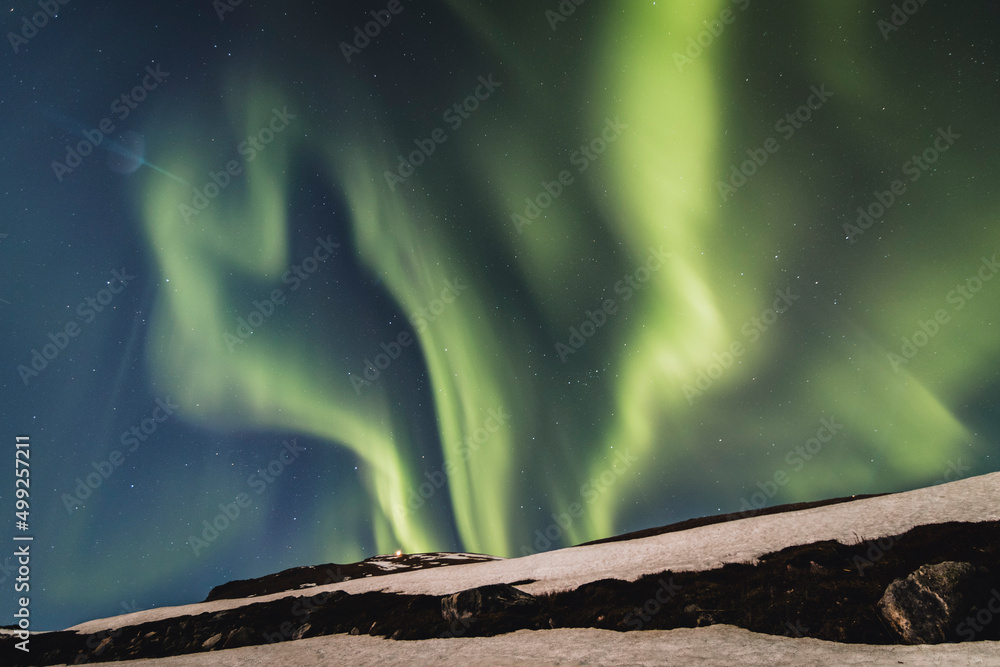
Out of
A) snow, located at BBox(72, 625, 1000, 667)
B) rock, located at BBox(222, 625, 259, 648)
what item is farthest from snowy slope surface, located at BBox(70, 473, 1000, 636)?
rock, located at BBox(222, 625, 259, 648)

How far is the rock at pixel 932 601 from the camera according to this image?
30.6 feet

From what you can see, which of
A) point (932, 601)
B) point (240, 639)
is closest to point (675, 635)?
point (932, 601)

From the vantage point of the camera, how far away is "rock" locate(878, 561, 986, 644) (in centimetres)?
932

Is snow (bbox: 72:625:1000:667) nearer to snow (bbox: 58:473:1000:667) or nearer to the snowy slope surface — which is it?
snow (bbox: 58:473:1000:667)

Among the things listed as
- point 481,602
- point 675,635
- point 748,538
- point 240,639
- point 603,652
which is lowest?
point 748,538

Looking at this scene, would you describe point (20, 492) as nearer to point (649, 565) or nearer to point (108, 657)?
point (108, 657)

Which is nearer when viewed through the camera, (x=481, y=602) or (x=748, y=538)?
(x=481, y=602)

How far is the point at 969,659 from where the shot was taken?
27.0ft

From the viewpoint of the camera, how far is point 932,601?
31.9ft

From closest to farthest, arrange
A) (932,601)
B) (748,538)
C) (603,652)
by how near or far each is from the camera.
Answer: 1. (932,601)
2. (603,652)
3. (748,538)

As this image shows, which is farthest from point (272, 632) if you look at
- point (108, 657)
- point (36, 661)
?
point (36, 661)

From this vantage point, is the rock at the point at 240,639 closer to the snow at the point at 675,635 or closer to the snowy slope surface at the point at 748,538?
the snow at the point at 675,635

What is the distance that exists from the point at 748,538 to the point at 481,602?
45.2 feet

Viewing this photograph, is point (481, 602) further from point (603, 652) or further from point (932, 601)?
point (932, 601)
